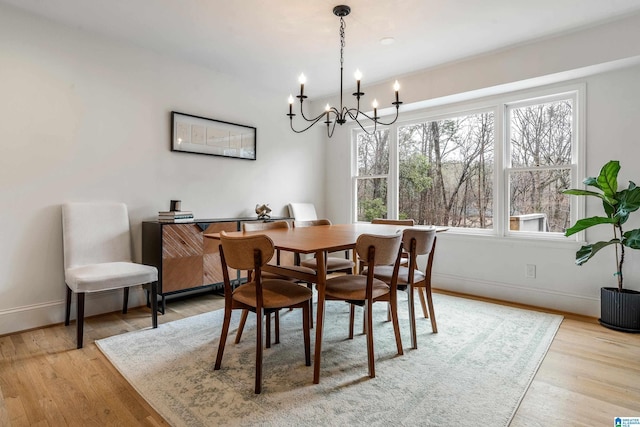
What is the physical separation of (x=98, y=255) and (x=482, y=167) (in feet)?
13.3

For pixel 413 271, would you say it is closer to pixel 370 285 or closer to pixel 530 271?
pixel 370 285

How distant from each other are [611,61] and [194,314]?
167 inches

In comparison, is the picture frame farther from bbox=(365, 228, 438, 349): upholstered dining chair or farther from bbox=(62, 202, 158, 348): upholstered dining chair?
bbox=(365, 228, 438, 349): upholstered dining chair

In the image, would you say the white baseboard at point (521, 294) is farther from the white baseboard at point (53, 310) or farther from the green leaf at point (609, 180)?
the white baseboard at point (53, 310)

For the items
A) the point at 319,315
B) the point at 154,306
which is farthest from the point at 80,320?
the point at 319,315

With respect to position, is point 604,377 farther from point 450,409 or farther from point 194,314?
point 194,314

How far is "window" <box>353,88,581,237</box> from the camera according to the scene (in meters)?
3.50

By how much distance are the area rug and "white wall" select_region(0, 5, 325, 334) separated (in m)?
0.97

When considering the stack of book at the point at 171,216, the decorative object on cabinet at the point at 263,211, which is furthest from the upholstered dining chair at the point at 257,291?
the decorative object on cabinet at the point at 263,211

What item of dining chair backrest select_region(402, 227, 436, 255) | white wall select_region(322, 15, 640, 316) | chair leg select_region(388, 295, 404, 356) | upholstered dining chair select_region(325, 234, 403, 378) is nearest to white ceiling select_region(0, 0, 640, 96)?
white wall select_region(322, 15, 640, 316)

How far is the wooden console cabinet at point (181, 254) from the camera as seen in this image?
10.6ft

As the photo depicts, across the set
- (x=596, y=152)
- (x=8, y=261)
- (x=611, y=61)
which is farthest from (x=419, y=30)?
(x=8, y=261)

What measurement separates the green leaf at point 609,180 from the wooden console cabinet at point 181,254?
11.3ft

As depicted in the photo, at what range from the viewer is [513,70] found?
3.37m
